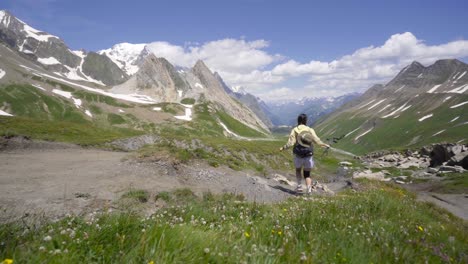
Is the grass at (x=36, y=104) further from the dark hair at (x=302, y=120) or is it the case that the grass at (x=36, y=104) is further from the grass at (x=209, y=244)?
the grass at (x=209, y=244)

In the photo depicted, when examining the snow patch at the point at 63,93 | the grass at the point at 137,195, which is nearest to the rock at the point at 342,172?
the grass at the point at 137,195

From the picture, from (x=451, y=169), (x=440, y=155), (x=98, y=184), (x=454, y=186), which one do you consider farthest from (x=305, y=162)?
(x=440, y=155)

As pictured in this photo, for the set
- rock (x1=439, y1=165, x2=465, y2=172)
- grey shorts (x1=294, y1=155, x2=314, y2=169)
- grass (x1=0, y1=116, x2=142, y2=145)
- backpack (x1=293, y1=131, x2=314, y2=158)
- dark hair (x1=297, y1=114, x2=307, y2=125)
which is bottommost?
rock (x1=439, y1=165, x2=465, y2=172)

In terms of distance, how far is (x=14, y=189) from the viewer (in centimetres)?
1361

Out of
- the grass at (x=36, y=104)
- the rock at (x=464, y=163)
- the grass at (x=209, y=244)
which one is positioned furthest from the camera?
the grass at (x=36, y=104)

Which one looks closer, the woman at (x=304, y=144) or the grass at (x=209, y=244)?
the grass at (x=209, y=244)

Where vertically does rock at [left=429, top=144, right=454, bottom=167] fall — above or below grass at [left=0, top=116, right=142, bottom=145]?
below

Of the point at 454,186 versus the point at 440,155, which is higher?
the point at 454,186

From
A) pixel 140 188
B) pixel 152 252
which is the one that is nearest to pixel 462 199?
pixel 140 188

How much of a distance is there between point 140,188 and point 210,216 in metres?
8.75

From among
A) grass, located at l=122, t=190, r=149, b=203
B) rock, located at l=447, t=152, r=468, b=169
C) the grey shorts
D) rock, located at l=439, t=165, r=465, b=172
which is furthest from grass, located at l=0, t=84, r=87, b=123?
the grey shorts

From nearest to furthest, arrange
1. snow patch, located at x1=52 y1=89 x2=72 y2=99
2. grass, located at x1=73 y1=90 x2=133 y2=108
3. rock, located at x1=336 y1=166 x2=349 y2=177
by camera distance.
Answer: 1. rock, located at x1=336 y1=166 x2=349 y2=177
2. snow patch, located at x1=52 y1=89 x2=72 y2=99
3. grass, located at x1=73 y1=90 x2=133 y2=108

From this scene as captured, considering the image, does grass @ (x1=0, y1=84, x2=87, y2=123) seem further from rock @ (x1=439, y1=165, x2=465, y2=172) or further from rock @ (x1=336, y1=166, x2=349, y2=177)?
rock @ (x1=439, y1=165, x2=465, y2=172)

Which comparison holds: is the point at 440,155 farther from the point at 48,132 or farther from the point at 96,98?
the point at 96,98
